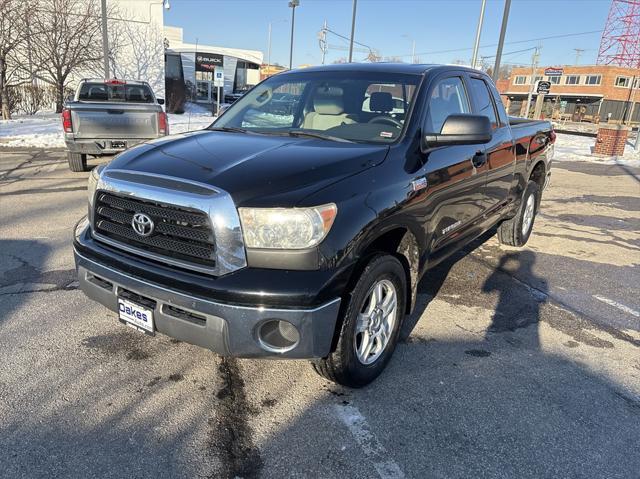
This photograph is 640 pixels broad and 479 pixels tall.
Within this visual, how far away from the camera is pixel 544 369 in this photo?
3426mm

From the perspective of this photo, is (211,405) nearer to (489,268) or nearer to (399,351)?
(399,351)

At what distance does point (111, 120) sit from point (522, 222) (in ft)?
23.4

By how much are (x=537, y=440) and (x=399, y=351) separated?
1086 millimetres

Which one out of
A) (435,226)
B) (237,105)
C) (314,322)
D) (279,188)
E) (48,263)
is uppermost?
(237,105)

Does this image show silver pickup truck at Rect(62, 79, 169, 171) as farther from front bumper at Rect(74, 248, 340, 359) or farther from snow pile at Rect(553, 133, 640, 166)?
snow pile at Rect(553, 133, 640, 166)

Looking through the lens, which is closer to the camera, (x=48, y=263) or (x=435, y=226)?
(x=435, y=226)

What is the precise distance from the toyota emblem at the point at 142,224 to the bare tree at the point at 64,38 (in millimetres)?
21447

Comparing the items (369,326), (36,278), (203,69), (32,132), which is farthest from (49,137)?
(203,69)

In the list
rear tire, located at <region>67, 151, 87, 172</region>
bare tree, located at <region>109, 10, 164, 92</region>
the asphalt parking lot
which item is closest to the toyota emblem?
the asphalt parking lot

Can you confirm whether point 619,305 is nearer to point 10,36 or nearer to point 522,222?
point 522,222

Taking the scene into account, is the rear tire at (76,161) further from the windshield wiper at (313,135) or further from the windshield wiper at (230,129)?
the windshield wiper at (313,135)

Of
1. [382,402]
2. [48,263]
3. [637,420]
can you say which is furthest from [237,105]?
[637,420]

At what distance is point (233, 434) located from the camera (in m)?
2.62

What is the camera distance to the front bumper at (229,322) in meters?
2.42
